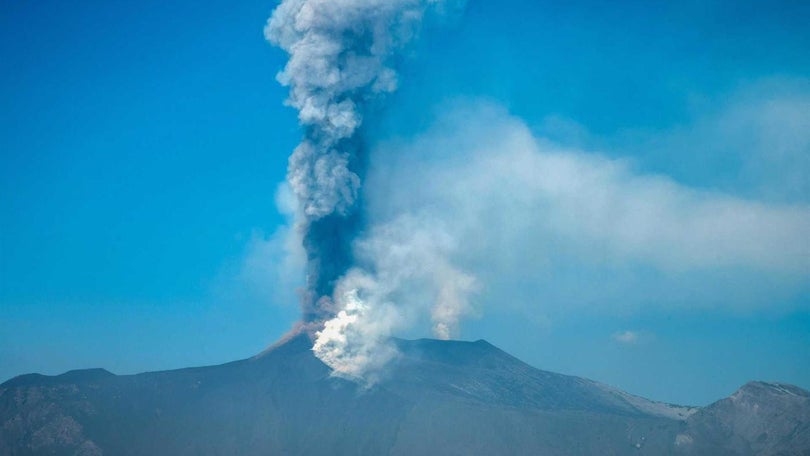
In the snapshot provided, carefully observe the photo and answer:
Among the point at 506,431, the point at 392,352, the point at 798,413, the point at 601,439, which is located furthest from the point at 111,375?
the point at 798,413

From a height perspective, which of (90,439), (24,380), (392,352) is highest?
(392,352)

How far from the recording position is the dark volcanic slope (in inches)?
4028

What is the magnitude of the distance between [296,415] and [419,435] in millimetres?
15859

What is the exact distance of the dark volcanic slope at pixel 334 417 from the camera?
336 feet

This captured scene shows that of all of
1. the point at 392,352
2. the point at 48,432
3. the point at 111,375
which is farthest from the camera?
the point at 392,352

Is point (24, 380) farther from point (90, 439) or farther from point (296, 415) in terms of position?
point (296, 415)

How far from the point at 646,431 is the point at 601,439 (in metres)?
7.96

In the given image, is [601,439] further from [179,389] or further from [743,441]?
[179,389]

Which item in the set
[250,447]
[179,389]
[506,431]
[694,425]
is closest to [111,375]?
[179,389]

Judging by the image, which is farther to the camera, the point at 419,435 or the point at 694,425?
the point at 694,425

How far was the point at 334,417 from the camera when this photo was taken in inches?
4387

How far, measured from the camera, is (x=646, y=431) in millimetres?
117750

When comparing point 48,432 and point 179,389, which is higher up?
point 179,389

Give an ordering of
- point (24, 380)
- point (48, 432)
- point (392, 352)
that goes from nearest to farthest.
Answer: point (48, 432), point (24, 380), point (392, 352)
